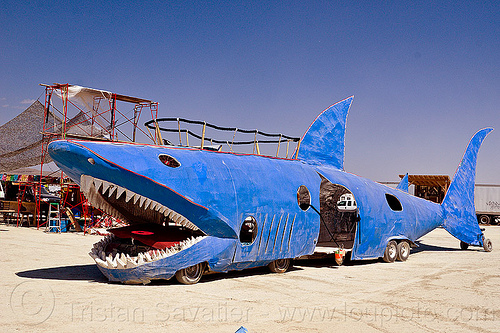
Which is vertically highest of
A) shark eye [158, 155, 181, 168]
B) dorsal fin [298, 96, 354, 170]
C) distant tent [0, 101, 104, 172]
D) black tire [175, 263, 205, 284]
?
distant tent [0, 101, 104, 172]

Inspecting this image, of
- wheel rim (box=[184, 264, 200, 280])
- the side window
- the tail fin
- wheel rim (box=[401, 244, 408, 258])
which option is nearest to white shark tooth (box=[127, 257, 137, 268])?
wheel rim (box=[184, 264, 200, 280])

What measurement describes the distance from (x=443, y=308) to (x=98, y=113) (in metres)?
20.7

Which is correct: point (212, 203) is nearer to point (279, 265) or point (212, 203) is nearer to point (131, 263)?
point (131, 263)

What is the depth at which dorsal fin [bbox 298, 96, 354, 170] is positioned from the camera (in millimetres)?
14969

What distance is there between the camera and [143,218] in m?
12.4

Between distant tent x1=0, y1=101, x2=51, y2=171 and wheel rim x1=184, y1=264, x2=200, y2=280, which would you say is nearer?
wheel rim x1=184, y1=264, x2=200, y2=280

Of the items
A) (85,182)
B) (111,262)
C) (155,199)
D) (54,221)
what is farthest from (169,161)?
(54,221)

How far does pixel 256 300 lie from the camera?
29.7 feet

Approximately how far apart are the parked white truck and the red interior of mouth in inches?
1504

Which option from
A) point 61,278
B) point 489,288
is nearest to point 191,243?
point 61,278

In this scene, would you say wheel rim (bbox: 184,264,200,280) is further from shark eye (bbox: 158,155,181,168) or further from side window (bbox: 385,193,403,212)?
side window (bbox: 385,193,403,212)

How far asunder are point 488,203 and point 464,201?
85.5ft

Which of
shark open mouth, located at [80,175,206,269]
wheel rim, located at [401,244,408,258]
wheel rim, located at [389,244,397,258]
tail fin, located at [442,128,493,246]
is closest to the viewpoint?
shark open mouth, located at [80,175,206,269]

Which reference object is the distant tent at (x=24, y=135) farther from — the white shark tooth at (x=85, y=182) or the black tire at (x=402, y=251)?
the black tire at (x=402, y=251)
